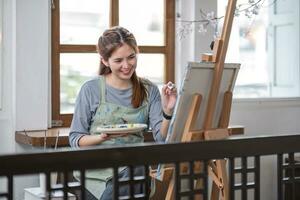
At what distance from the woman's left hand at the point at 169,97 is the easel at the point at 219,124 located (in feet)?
0.64

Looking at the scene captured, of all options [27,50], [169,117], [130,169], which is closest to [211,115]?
[169,117]

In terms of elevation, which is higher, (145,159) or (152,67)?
(152,67)

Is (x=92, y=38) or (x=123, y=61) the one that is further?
(x=92, y=38)

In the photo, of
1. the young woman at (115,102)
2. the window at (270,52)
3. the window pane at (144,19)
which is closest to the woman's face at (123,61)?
the young woman at (115,102)

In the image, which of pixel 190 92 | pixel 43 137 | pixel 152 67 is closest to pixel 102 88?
pixel 190 92

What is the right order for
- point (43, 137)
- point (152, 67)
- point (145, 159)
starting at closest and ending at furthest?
point (145, 159) → point (43, 137) → point (152, 67)

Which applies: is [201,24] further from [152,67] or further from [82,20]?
[82,20]

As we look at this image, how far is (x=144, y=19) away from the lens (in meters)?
4.25

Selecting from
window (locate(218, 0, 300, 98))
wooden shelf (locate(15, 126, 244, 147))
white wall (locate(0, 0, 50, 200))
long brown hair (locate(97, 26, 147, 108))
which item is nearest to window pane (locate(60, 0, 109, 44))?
white wall (locate(0, 0, 50, 200))

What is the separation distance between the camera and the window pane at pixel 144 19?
415 cm

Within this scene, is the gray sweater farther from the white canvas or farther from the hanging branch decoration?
the hanging branch decoration

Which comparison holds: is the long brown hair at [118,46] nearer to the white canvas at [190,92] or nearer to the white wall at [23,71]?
the white canvas at [190,92]

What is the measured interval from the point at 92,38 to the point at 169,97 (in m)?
1.74

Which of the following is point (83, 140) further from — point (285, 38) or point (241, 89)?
point (285, 38)
